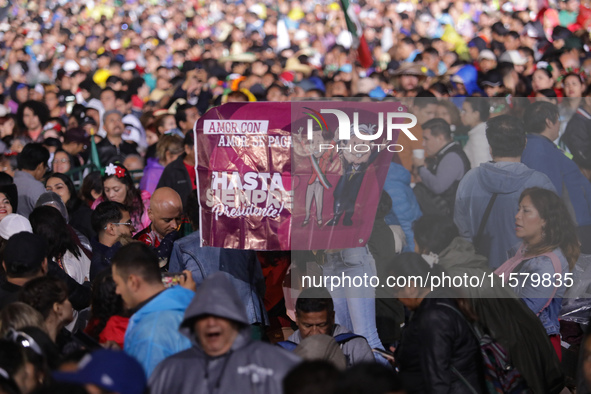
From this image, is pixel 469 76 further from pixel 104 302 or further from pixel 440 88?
pixel 104 302

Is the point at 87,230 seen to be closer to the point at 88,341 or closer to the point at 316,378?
the point at 88,341

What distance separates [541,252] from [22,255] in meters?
3.29

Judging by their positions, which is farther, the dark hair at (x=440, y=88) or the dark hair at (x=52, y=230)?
the dark hair at (x=440, y=88)

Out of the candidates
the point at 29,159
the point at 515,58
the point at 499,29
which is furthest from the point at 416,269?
the point at 499,29

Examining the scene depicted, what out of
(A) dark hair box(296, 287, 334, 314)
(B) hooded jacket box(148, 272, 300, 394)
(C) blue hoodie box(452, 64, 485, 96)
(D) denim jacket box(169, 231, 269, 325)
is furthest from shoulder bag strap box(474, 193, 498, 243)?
(C) blue hoodie box(452, 64, 485, 96)

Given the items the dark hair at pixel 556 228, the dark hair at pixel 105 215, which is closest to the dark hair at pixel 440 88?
the dark hair at pixel 556 228

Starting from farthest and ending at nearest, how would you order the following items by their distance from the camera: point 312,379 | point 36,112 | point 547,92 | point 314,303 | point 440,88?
point 36,112
point 440,88
point 547,92
point 314,303
point 312,379

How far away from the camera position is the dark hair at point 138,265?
432 centimetres

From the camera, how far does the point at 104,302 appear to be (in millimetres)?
4812

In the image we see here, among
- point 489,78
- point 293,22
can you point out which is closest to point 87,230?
point 489,78

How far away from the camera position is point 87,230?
25.3 feet

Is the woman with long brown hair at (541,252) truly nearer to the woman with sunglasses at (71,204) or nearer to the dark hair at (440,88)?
the woman with sunglasses at (71,204)

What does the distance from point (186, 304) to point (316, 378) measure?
1292 mm

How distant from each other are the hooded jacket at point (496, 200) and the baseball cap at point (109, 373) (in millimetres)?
2984
